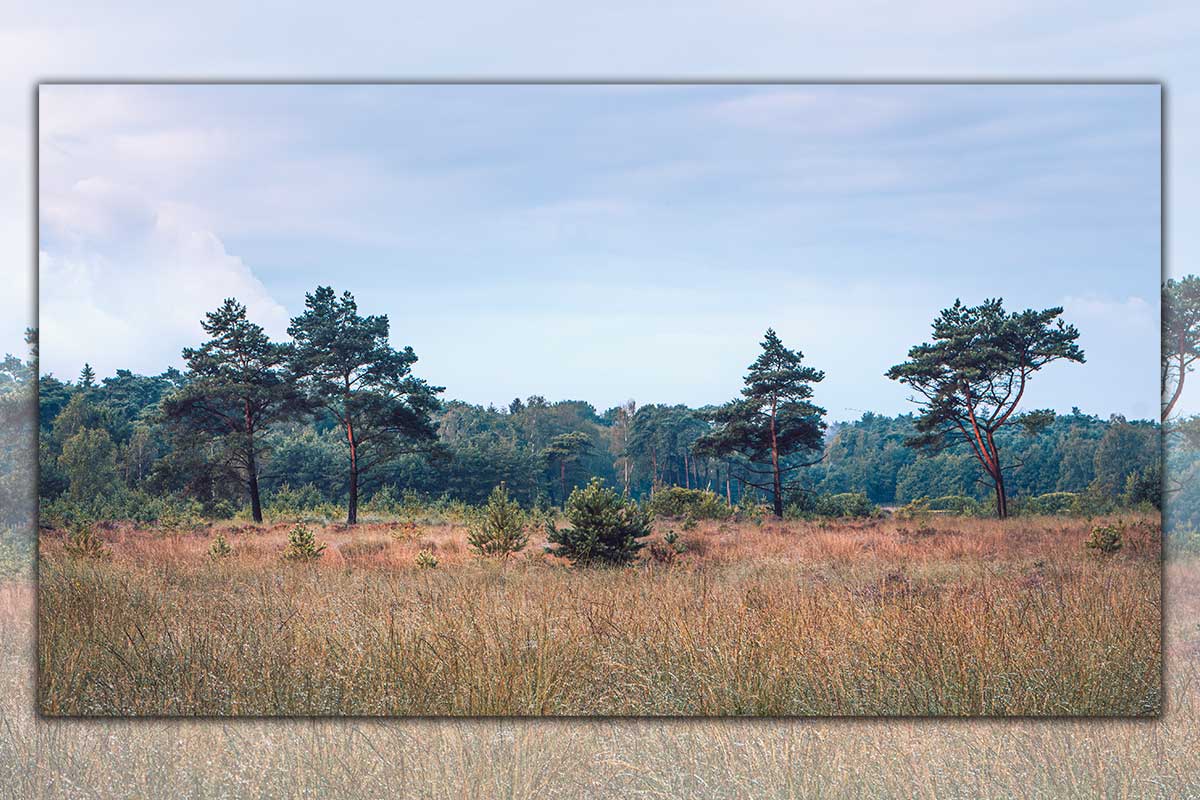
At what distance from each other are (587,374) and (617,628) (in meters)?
1.85

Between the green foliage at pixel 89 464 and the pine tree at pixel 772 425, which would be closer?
the green foliage at pixel 89 464

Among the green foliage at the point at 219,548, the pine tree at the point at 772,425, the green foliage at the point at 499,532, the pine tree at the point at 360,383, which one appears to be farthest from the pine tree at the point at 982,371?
the green foliage at the point at 219,548

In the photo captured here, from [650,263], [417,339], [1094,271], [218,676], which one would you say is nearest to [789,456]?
[650,263]

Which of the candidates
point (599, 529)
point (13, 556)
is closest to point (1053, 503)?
point (599, 529)

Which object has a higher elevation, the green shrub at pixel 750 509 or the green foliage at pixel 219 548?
the green shrub at pixel 750 509

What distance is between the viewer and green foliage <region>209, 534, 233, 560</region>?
715cm

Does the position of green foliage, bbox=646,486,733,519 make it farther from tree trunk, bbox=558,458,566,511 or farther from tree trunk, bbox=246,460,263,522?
tree trunk, bbox=246,460,263,522

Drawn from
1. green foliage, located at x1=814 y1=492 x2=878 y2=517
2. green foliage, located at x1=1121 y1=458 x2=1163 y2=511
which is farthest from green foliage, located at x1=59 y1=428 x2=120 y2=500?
green foliage, located at x1=1121 y1=458 x2=1163 y2=511

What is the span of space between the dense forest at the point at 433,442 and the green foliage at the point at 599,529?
0.40 ft

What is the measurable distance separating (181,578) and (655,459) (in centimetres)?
358

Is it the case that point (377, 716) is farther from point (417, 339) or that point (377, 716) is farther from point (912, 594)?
point (912, 594)

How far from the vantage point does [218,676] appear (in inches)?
245

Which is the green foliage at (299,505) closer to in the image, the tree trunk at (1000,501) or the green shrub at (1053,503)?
the tree trunk at (1000,501)

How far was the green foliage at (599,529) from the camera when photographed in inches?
279
